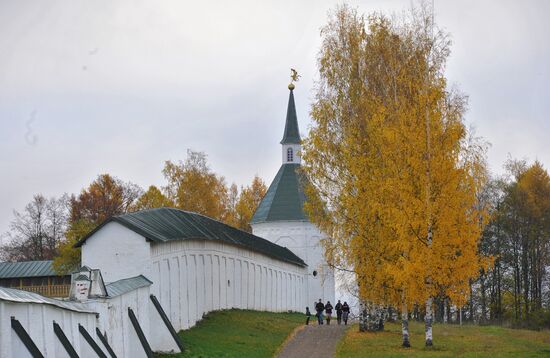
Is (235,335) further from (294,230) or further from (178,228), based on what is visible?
(294,230)

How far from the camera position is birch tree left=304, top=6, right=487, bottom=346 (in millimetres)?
28531

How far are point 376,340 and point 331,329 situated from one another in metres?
6.71

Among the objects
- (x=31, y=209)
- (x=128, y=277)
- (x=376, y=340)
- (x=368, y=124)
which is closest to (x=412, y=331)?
(x=376, y=340)

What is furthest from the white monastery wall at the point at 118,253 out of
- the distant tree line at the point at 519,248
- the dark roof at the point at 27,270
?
the distant tree line at the point at 519,248

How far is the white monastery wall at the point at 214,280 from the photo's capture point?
3372cm

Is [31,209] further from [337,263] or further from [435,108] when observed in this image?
[435,108]

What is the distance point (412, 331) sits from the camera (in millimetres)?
37812

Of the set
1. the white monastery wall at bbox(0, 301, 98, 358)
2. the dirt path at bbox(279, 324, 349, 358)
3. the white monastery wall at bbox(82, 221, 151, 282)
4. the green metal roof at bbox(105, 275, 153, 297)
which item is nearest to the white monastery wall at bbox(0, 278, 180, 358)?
the white monastery wall at bbox(0, 301, 98, 358)

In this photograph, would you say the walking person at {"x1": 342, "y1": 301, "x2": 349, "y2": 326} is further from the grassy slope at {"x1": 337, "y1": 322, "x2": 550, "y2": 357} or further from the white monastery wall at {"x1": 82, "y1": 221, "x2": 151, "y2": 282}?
the white monastery wall at {"x1": 82, "y1": 221, "x2": 151, "y2": 282}

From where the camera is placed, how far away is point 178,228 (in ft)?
121

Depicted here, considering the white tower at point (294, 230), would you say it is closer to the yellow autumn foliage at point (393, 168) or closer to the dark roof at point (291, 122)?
the dark roof at point (291, 122)

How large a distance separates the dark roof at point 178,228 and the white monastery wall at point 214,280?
36cm

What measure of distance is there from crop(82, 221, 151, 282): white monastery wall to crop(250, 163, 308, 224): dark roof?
3168 cm

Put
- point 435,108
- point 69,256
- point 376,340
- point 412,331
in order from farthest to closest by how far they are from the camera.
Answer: point 69,256, point 412,331, point 376,340, point 435,108
